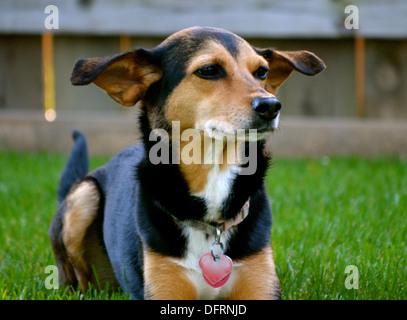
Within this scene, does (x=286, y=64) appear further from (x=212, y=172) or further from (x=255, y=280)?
(x=255, y=280)

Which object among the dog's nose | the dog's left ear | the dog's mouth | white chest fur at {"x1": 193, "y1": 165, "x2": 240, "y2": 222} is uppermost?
the dog's left ear

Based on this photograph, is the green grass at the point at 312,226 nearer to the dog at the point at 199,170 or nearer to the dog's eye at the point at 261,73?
the dog at the point at 199,170

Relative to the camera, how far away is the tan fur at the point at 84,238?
3680mm

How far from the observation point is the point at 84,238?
12.2 ft

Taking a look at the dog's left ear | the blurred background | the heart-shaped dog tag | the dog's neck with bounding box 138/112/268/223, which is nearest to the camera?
the heart-shaped dog tag

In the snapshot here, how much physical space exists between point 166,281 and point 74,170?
1.77 m

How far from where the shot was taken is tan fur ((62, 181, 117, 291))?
3680 mm

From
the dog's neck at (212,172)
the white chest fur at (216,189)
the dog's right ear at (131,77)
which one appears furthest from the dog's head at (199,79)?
the white chest fur at (216,189)

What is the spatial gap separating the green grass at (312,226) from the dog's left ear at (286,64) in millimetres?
1111

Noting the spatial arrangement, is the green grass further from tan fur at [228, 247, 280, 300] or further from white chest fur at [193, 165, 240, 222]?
white chest fur at [193, 165, 240, 222]

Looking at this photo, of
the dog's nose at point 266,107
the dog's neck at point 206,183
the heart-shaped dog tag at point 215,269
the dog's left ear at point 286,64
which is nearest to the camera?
the dog's nose at point 266,107

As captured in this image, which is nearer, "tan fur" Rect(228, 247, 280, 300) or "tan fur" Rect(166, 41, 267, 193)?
"tan fur" Rect(166, 41, 267, 193)

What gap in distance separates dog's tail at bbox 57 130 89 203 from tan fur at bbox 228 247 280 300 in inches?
72.1

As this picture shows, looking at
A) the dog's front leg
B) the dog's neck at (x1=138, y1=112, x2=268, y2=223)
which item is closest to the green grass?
the dog's front leg
